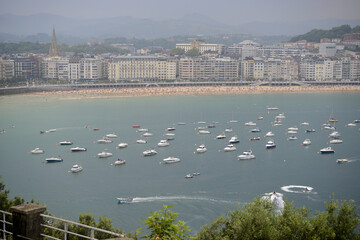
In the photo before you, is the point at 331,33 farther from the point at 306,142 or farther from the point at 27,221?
the point at 27,221

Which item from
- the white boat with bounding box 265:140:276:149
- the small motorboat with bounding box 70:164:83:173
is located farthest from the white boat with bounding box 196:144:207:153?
the small motorboat with bounding box 70:164:83:173

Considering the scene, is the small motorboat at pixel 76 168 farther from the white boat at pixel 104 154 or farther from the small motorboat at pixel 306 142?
the small motorboat at pixel 306 142

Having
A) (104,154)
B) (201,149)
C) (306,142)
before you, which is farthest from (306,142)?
(104,154)

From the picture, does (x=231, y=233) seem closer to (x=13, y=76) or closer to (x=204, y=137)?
(x=204, y=137)

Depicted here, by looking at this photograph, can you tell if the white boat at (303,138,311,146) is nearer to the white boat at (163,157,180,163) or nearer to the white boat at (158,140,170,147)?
the white boat at (158,140,170,147)

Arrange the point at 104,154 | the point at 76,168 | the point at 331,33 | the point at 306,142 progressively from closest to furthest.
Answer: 1. the point at 76,168
2. the point at 104,154
3. the point at 306,142
4. the point at 331,33

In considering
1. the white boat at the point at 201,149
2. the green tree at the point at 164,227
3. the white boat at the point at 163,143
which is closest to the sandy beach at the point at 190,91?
the white boat at the point at 163,143

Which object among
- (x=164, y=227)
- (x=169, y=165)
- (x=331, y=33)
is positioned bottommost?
(x=169, y=165)
